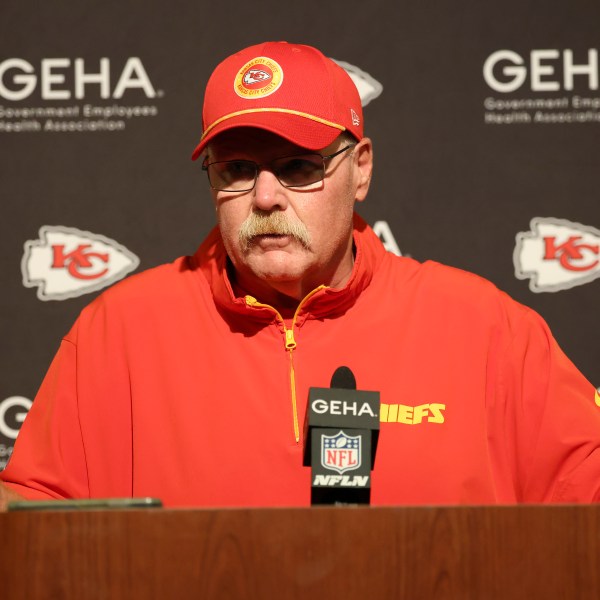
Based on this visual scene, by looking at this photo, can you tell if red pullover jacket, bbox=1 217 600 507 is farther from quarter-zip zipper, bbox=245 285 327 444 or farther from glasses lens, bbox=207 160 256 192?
glasses lens, bbox=207 160 256 192

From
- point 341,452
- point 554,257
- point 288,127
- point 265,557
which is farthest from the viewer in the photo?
point 554,257

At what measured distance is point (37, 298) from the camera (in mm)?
2266

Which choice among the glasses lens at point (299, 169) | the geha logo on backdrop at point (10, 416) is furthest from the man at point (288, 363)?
the geha logo on backdrop at point (10, 416)

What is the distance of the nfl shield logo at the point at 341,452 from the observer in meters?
1.10

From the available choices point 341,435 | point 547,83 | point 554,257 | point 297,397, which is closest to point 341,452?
point 341,435

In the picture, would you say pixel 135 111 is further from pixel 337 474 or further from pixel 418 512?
pixel 418 512

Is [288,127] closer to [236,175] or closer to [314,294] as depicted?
[236,175]

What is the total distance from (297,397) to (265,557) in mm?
676

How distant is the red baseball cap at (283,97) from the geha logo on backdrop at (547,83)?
638 mm

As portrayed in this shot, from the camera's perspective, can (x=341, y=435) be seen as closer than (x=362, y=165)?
Yes

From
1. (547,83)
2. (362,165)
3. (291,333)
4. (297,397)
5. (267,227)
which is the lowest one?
(297,397)

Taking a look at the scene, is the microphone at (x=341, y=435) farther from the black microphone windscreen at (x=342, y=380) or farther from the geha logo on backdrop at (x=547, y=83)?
the geha logo on backdrop at (x=547, y=83)

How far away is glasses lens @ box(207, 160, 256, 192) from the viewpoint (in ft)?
5.35

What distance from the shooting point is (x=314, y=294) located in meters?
1.66
